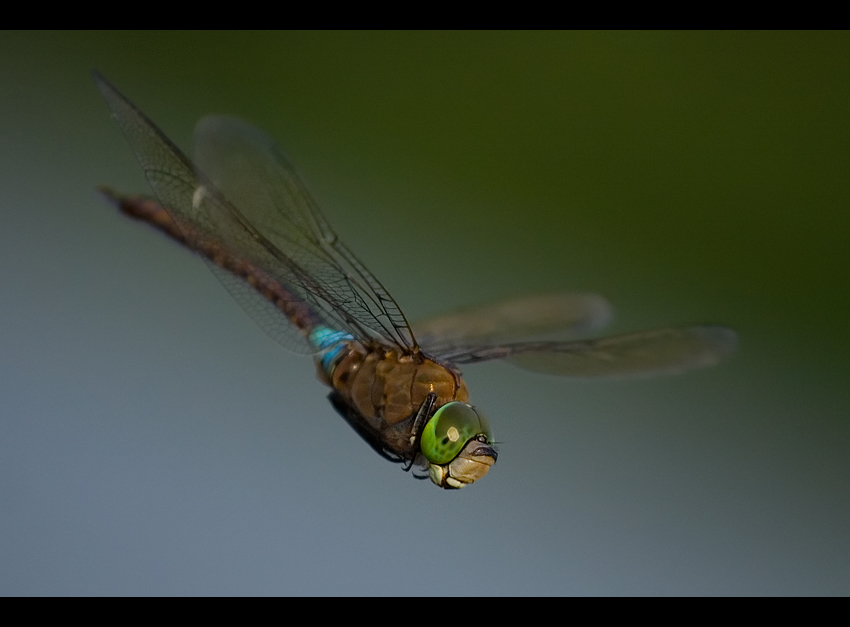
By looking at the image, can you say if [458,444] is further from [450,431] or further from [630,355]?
[630,355]

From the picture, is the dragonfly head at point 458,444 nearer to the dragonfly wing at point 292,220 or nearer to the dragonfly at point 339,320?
the dragonfly at point 339,320

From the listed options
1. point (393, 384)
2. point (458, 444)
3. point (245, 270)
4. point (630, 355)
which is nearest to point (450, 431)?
point (458, 444)

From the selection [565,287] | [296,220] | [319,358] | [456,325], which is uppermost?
[565,287]

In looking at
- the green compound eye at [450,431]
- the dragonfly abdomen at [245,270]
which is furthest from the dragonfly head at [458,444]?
the dragonfly abdomen at [245,270]

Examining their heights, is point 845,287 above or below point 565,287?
above

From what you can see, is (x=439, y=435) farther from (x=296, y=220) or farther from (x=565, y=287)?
(x=565, y=287)

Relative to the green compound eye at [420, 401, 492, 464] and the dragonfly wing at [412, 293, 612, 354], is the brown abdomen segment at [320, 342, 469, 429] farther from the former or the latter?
the dragonfly wing at [412, 293, 612, 354]

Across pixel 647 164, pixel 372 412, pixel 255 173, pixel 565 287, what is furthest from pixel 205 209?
pixel 647 164

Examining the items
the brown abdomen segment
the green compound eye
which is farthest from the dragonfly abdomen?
the green compound eye
